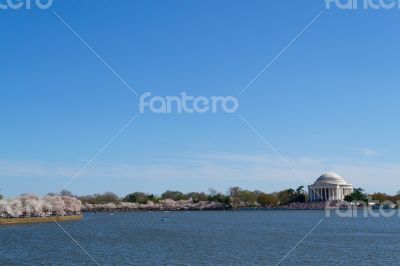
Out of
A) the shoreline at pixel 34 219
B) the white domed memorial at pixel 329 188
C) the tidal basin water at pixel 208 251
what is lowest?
the tidal basin water at pixel 208 251

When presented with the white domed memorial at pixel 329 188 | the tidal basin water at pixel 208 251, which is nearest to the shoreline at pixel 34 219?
the tidal basin water at pixel 208 251

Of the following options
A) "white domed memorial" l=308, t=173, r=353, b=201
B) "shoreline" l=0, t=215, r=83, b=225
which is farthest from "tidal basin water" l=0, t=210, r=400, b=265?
"white domed memorial" l=308, t=173, r=353, b=201

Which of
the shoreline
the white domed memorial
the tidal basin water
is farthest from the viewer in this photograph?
the white domed memorial

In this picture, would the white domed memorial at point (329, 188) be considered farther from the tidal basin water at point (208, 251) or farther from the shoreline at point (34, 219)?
the tidal basin water at point (208, 251)

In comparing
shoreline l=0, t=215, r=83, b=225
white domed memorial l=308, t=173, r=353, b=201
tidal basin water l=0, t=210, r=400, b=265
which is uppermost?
white domed memorial l=308, t=173, r=353, b=201

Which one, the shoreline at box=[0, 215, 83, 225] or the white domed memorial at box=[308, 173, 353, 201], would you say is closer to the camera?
the shoreline at box=[0, 215, 83, 225]

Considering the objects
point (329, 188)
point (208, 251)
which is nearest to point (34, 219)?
point (208, 251)

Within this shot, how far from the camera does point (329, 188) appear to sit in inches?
7333

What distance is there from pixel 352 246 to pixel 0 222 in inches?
2513

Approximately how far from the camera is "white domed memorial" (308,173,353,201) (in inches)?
7343

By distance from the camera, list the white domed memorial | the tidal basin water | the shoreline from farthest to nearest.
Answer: the white domed memorial, the shoreline, the tidal basin water

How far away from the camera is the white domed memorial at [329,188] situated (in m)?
186

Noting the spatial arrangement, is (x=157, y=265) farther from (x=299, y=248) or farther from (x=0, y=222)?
(x=0, y=222)

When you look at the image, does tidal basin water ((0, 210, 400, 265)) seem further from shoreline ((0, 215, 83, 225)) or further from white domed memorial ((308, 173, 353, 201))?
white domed memorial ((308, 173, 353, 201))
